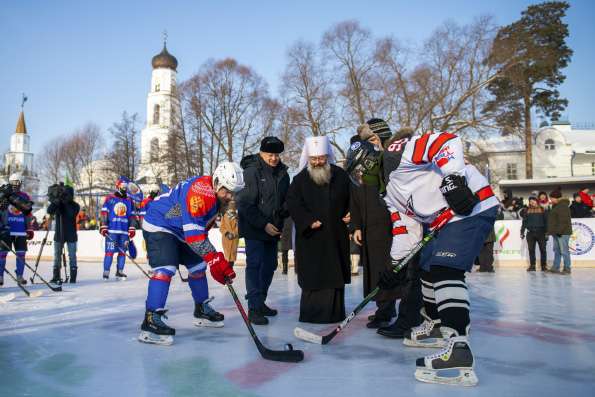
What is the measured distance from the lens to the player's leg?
3835 mm

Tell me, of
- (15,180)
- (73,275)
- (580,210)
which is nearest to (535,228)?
(580,210)

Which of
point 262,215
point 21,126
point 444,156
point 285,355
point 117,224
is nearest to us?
point 444,156

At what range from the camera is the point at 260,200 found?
4.93 meters

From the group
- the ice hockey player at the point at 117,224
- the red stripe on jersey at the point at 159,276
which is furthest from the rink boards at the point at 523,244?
the red stripe on jersey at the point at 159,276

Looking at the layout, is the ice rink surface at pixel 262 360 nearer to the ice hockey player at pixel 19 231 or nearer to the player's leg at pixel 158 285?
the player's leg at pixel 158 285

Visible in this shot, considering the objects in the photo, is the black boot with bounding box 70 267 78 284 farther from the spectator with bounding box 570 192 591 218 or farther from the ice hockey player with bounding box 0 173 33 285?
the spectator with bounding box 570 192 591 218

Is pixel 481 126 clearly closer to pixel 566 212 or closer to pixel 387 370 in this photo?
pixel 566 212

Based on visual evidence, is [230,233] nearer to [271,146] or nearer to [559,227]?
[271,146]

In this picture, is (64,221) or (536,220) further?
(536,220)

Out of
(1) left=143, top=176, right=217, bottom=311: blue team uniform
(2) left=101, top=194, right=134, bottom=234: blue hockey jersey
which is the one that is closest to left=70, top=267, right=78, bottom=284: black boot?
(2) left=101, top=194, right=134, bottom=234: blue hockey jersey

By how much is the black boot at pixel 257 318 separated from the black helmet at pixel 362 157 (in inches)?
63.0

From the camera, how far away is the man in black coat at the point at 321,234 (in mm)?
4512

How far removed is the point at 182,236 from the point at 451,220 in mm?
2265

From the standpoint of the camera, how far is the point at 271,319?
4.86 metres
